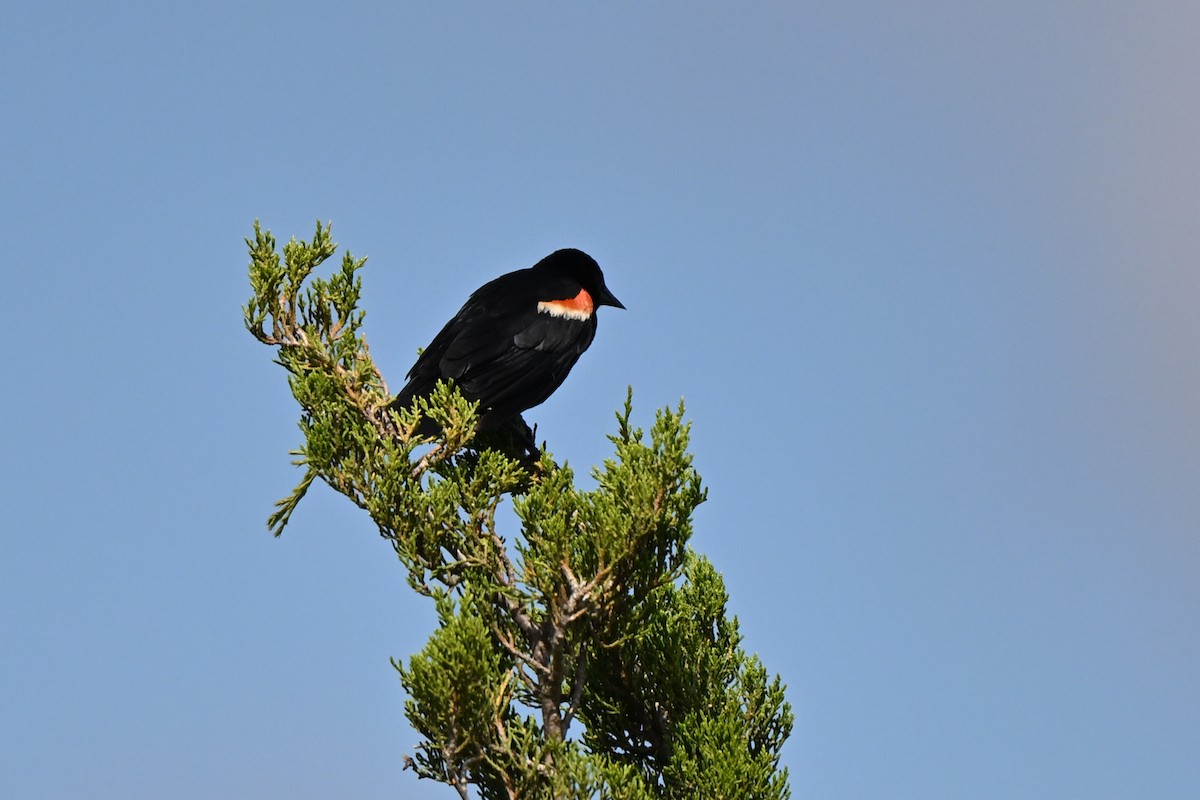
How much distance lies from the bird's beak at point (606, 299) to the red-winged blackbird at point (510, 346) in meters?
0.32

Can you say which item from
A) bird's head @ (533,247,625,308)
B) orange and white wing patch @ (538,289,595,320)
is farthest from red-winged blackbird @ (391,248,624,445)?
bird's head @ (533,247,625,308)

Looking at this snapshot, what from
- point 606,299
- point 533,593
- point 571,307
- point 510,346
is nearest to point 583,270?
point 606,299

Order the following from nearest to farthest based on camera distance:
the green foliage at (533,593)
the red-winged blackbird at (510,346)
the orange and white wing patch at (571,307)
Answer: the green foliage at (533,593)
the red-winged blackbird at (510,346)
the orange and white wing patch at (571,307)

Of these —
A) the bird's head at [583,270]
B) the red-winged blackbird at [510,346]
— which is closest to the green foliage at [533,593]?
the red-winged blackbird at [510,346]

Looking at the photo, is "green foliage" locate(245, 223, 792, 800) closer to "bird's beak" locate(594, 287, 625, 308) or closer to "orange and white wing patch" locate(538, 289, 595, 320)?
"orange and white wing patch" locate(538, 289, 595, 320)

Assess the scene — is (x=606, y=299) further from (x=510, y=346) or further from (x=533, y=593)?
(x=533, y=593)

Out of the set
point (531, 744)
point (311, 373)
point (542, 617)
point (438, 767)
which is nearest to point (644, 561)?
point (542, 617)

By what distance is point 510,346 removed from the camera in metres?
7.29

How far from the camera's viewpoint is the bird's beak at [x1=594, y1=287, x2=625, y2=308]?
872 centimetres

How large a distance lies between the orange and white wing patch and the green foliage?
46.3 inches

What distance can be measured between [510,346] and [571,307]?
772 millimetres

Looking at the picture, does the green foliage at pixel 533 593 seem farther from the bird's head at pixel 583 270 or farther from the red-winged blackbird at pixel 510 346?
the bird's head at pixel 583 270

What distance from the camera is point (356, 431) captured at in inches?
240

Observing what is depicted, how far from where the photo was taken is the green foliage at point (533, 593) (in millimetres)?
5551
